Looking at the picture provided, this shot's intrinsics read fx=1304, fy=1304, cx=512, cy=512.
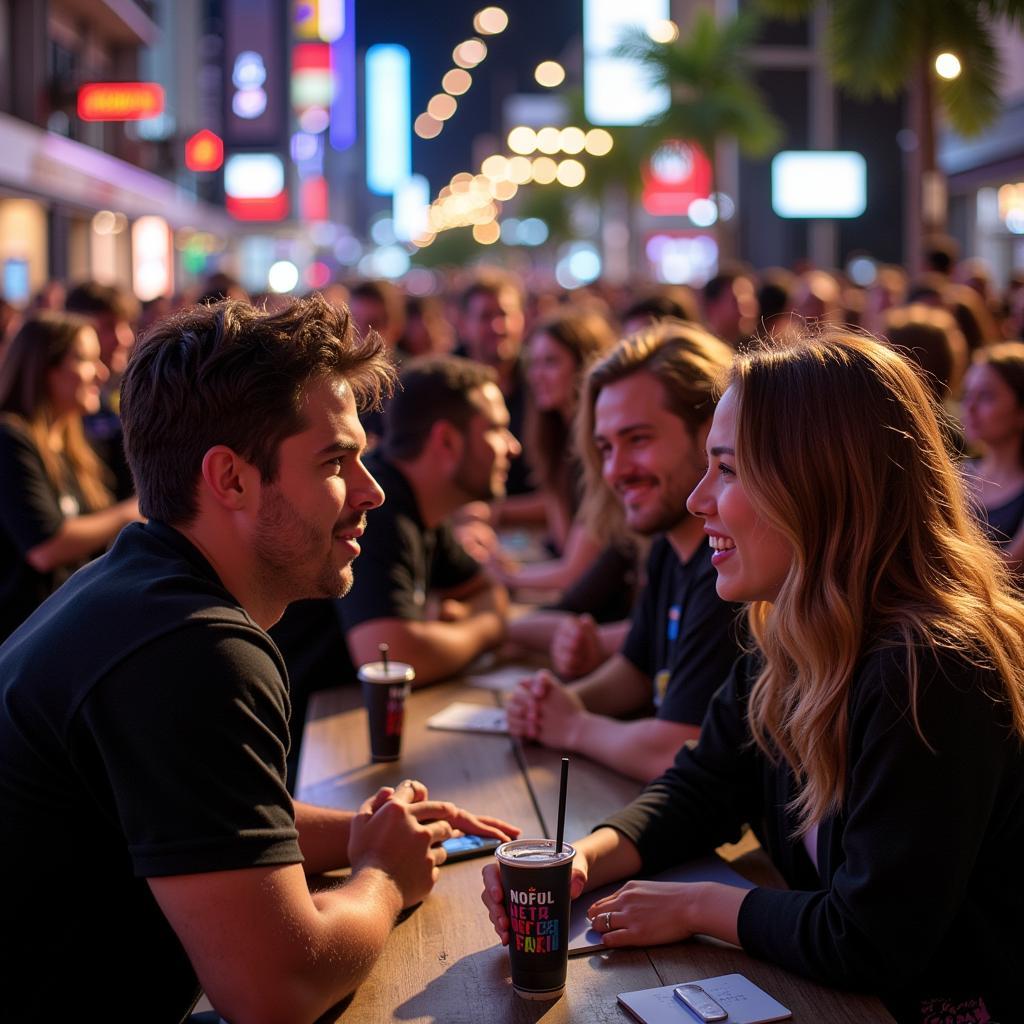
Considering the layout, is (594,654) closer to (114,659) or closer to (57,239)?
(114,659)

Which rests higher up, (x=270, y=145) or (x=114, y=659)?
(x=270, y=145)

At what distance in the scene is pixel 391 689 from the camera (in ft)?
9.52

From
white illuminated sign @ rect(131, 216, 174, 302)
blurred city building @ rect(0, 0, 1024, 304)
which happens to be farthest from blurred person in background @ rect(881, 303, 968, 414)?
white illuminated sign @ rect(131, 216, 174, 302)

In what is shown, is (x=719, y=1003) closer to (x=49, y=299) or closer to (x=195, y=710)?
(x=195, y=710)

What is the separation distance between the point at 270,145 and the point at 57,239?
636 inches

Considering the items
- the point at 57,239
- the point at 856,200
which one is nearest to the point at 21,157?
the point at 57,239

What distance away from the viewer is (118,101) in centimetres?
2064

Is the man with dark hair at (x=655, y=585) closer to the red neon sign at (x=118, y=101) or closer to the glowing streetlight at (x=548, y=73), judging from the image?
the red neon sign at (x=118, y=101)

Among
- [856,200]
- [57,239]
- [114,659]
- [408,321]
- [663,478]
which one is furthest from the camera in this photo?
[856,200]

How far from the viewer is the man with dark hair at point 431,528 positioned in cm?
360

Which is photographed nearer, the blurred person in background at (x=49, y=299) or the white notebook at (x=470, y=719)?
the white notebook at (x=470, y=719)

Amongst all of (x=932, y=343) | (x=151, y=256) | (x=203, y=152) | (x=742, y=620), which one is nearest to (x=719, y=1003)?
(x=742, y=620)

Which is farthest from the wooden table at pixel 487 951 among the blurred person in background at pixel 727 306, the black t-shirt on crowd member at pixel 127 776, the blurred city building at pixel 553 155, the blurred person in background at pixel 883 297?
the blurred city building at pixel 553 155

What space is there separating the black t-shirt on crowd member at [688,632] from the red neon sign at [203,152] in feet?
106
